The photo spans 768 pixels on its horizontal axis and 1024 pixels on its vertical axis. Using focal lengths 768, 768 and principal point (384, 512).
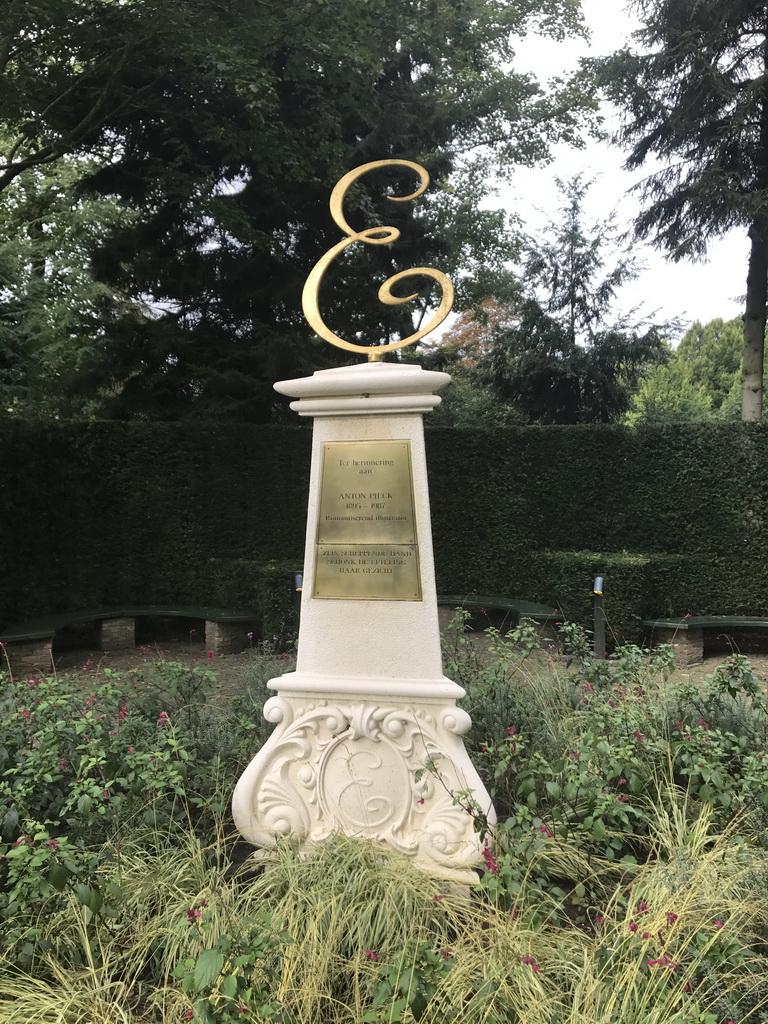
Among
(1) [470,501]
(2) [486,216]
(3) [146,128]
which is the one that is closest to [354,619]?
(1) [470,501]

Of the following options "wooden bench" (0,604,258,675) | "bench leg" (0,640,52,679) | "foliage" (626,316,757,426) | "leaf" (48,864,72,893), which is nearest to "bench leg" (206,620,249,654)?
"wooden bench" (0,604,258,675)

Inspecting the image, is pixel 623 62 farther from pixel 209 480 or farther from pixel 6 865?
pixel 6 865

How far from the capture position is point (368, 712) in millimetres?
3256

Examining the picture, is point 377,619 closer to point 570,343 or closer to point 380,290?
point 380,290

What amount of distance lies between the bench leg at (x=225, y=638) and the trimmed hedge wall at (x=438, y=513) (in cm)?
40

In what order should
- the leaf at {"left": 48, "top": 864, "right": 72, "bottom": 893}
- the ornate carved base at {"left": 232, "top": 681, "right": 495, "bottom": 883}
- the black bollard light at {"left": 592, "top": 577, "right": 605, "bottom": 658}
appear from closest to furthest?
the leaf at {"left": 48, "top": 864, "right": 72, "bottom": 893} < the ornate carved base at {"left": 232, "top": 681, "right": 495, "bottom": 883} < the black bollard light at {"left": 592, "top": 577, "right": 605, "bottom": 658}

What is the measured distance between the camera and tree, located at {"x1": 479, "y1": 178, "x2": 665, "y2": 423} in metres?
14.3

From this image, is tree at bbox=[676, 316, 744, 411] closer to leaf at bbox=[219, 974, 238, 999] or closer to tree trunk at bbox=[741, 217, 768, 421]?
tree trunk at bbox=[741, 217, 768, 421]

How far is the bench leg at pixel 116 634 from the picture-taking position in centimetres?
887

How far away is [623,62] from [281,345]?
6575mm

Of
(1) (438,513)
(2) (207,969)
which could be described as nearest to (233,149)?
(1) (438,513)

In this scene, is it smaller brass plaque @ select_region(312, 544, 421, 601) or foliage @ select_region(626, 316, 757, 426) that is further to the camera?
foliage @ select_region(626, 316, 757, 426)

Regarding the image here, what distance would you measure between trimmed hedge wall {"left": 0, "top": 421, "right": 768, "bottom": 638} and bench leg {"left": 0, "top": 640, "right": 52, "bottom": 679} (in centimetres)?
97

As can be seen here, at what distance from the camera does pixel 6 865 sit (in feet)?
9.61
